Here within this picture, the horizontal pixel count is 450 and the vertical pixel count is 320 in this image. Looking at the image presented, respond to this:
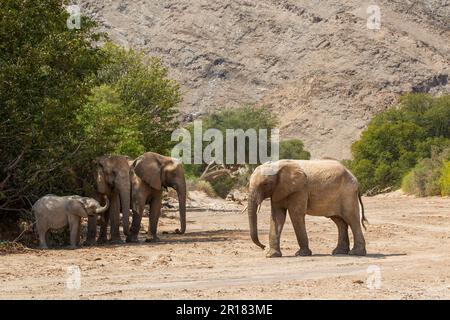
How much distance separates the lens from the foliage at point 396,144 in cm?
5781

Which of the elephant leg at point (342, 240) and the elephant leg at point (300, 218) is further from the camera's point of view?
the elephant leg at point (342, 240)

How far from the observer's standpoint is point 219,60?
9381cm

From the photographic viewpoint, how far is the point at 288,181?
54.9 feet

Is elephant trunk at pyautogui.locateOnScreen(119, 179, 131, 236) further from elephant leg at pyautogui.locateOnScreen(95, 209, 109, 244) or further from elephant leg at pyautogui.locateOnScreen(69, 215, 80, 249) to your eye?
elephant leg at pyautogui.locateOnScreen(69, 215, 80, 249)

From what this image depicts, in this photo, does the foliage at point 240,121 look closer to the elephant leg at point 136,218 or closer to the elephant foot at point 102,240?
the elephant leg at point 136,218

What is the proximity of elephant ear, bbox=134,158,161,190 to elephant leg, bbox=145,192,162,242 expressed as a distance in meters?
0.53

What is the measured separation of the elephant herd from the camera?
16.8 metres

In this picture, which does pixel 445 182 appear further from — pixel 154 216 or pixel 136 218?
pixel 136 218

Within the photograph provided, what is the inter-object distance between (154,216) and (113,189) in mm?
1406

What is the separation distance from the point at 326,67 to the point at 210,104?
11.8m

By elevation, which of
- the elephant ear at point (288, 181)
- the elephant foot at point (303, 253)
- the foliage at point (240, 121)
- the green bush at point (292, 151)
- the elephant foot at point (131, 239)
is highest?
the foliage at point (240, 121)

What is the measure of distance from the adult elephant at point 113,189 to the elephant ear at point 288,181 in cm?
476
